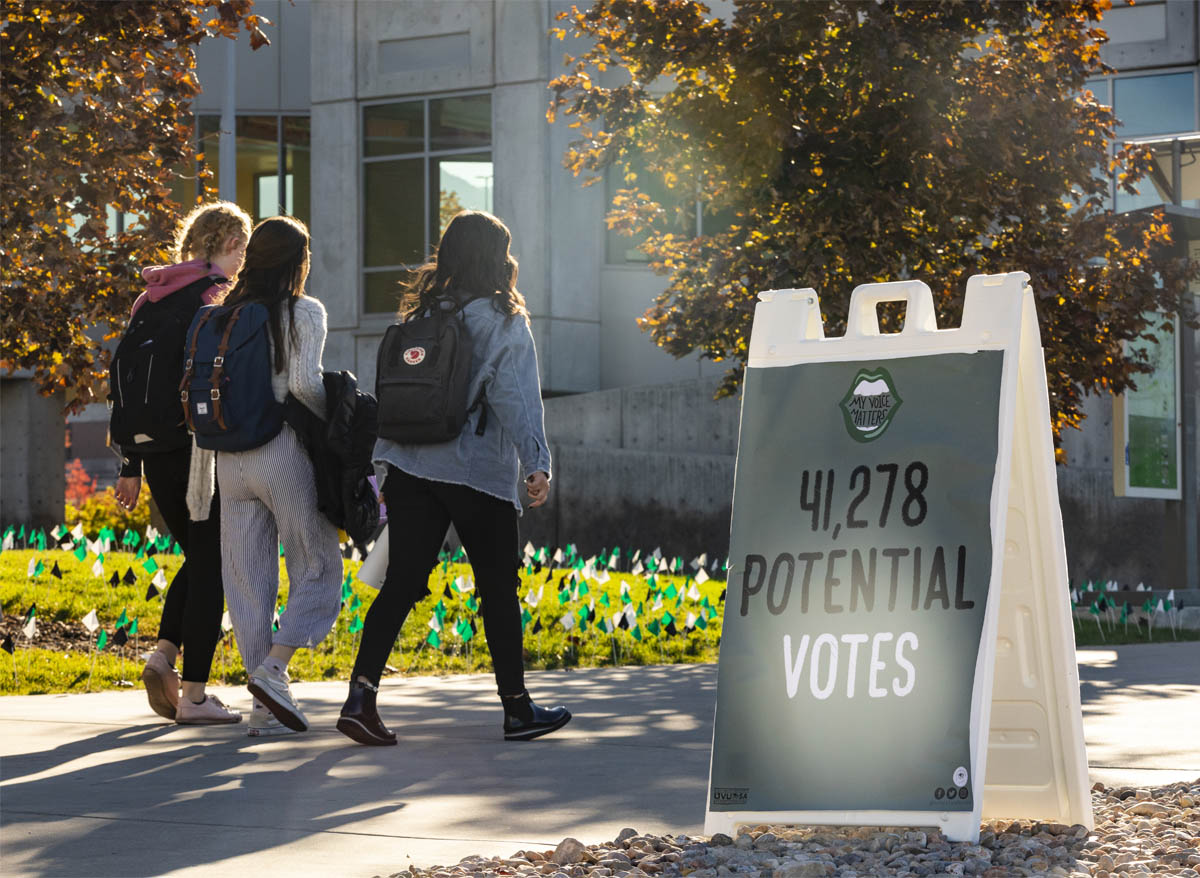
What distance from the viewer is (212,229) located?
6531mm

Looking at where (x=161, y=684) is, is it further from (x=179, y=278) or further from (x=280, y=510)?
(x=179, y=278)

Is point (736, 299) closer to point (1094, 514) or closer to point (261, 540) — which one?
point (261, 540)

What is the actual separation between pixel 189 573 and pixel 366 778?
156 centimetres

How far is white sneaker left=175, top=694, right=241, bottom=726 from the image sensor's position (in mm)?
6453

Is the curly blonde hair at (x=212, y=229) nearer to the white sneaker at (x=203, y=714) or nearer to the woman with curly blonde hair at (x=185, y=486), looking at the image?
the woman with curly blonde hair at (x=185, y=486)

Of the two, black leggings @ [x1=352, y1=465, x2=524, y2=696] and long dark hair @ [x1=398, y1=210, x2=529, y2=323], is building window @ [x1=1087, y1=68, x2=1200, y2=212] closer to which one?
long dark hair @ [x1=398, y1=210, x2=529, y2=323]

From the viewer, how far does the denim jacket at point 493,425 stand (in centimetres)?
591

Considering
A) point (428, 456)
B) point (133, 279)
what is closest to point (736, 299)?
point (133, 279)

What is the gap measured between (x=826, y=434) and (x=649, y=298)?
1745 centimetres

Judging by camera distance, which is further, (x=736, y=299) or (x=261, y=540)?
(x=736, y=299)

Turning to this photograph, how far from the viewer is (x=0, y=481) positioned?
70.9 ft

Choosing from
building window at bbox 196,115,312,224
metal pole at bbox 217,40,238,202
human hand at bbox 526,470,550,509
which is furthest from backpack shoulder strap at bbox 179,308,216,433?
building window at bbox 196,115,312,224

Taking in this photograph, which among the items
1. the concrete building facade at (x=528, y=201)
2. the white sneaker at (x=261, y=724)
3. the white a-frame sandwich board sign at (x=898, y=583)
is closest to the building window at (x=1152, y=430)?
the concrete building facade at (x=528, y=201)

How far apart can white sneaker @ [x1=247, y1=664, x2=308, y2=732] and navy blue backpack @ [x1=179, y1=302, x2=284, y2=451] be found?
840 millimetres
